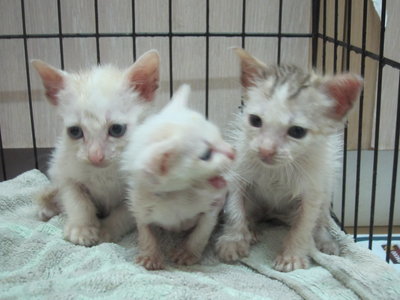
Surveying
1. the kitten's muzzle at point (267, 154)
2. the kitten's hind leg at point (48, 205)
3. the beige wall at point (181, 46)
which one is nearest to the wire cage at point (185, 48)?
the beige wall at point (181, 46)

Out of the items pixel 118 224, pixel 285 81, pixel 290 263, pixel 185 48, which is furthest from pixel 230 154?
pixel 185 48

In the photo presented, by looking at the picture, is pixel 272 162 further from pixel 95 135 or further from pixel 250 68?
pixel 95 135

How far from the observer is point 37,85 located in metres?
2.40

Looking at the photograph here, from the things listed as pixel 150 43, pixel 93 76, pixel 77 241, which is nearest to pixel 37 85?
pixel 150 43

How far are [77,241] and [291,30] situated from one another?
1360 mm

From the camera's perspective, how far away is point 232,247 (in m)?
1.49

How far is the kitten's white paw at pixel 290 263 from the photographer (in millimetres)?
1438

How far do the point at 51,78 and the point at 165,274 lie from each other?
0.66m

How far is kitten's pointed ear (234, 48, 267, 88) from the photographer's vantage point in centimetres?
145

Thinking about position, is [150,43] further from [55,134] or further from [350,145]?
[350,145]

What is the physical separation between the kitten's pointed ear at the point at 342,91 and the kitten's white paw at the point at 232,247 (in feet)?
1.49

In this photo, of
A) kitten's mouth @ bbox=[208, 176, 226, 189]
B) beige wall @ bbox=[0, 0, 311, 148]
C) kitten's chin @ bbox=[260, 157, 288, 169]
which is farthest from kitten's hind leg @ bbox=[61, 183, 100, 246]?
beige wall @ bbox=[0, 0, 311, 148]

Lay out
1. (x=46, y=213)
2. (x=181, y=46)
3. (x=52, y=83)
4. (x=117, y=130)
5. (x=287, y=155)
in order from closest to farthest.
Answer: (x=287, y=155), (x=117, y=130), (x=52, y=83), (x=46, y=213), (x=181, y=46)

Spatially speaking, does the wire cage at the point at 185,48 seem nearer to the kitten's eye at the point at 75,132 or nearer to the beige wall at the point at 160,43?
the beige wall at the point at 160,43
